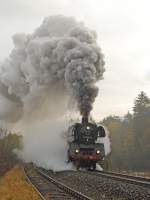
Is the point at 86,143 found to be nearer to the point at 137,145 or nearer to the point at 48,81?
the point at 48,81

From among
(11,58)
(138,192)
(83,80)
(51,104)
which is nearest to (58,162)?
(51,104)

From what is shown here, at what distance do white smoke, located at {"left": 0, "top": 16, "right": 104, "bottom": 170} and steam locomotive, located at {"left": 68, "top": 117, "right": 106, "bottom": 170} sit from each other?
145 cm

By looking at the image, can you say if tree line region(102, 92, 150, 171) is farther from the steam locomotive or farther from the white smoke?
the steam locomotive

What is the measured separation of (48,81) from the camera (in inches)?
1223

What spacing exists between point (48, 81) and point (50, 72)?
0.72m

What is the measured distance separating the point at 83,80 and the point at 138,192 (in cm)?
1394

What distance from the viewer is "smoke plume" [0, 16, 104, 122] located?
27.2 meters

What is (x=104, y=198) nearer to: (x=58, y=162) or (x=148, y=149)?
(x=58, y=162)

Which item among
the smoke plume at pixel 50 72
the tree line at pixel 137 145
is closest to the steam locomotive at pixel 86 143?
the smoke plume at pixel 50 72

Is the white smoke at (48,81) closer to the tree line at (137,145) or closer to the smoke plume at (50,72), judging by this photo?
the smoke plume at (50,72)

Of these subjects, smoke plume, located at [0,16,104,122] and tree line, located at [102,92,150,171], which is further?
tree line, located at [102,92,150,171]

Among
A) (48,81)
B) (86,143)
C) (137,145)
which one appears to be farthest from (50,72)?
(137,145)

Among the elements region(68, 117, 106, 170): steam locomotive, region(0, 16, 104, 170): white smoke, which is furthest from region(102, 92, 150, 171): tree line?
region(68, 117, 106, 170): steam locomotive

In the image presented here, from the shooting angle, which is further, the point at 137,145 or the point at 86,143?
the point at 137,145
